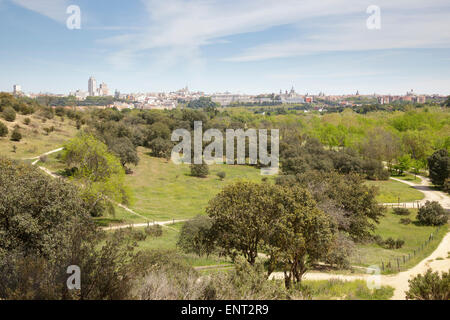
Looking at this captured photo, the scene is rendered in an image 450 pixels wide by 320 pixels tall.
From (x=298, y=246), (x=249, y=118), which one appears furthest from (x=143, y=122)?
(x=298, y=246)

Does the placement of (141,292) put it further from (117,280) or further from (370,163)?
(370,163)

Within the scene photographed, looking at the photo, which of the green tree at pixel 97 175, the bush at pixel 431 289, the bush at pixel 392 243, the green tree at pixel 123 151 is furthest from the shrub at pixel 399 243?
the green tree at pixel 123 151

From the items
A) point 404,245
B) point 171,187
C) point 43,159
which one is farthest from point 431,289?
point 43,159

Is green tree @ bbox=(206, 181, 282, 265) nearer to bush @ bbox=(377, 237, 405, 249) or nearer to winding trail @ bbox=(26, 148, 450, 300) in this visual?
winding trail @ bbox=(26, 148, 450, 300)

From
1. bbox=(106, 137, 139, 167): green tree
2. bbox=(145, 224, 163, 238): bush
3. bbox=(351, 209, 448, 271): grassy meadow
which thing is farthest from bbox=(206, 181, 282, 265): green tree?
bbox=(106, 137, 139, 167): green tree

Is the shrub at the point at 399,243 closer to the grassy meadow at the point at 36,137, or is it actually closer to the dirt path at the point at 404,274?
the dirt path at the point at 404,274

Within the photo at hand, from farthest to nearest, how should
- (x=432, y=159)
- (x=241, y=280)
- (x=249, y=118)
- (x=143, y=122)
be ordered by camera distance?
(x=249, y=118)
(x=143, y=122)
(x=432, y=159)
(x=241, y=280)
